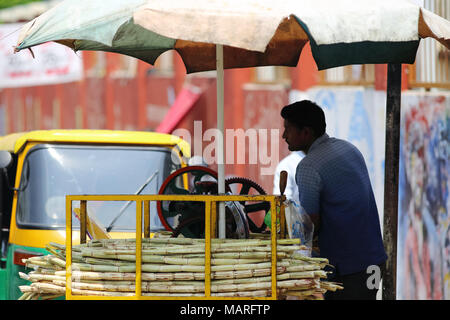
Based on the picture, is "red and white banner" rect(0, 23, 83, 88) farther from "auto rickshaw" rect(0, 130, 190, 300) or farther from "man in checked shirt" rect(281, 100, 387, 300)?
"man in checked shirt" rect(281, 100, 387, 300)

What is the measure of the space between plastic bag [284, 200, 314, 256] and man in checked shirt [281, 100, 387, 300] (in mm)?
197

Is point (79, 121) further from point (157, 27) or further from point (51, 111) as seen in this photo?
point (157, 27)

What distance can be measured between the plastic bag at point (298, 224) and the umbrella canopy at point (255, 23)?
0.82 m

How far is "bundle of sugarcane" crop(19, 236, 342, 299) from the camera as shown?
4.18 m

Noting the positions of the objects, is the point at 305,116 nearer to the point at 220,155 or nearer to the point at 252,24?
the point at 220,155

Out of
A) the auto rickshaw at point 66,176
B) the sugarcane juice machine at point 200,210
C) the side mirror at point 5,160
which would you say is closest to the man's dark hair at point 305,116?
the sugarcane juice machine at point 200,210

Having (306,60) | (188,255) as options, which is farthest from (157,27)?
(306,60)

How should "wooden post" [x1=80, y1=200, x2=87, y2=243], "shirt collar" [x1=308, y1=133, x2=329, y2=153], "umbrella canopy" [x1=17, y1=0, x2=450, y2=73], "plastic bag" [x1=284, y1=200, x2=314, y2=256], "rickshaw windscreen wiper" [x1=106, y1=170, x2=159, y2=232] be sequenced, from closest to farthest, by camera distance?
"umbrella canopy" [x1=17, y1=0, x2=450, y2=73]
"plastic bag" [x1=284, y1=200, x2=314, y2=256]
"wooden post" [x1=80, y1=200, x2=87, y2=243]
"shirt collar" [x1=308, y1=133, x2=329, y2=153]
"rickshaw windscreen wiper" [x1=106, y1=170, x2=159, y2=232]

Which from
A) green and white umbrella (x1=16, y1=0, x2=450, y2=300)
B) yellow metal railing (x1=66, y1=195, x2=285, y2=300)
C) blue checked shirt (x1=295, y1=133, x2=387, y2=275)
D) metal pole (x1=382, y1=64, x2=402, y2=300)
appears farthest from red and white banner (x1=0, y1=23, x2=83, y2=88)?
yellow metal railing (x1=66, y1=195, x2=285, y2=300)

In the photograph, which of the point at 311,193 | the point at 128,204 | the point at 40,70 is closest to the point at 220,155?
the point at 311,193

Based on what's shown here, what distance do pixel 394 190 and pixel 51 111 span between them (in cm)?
1692

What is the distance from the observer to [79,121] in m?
20.9

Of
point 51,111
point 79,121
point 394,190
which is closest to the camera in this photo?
point 394,190

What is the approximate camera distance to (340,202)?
514 cm
